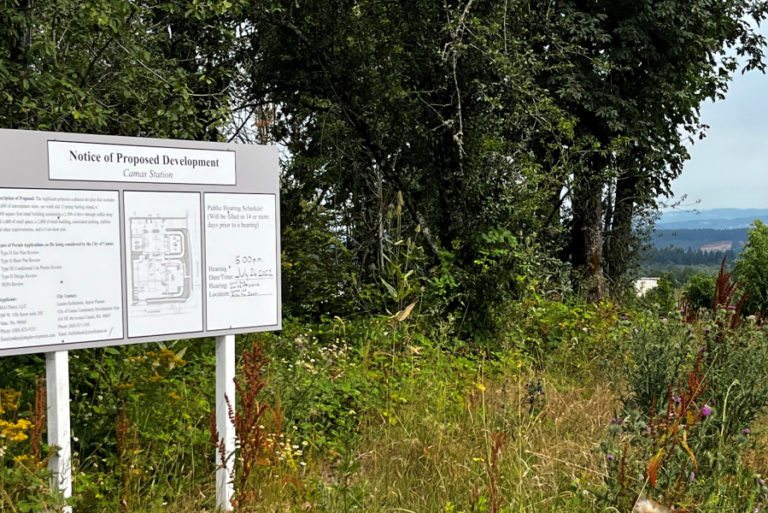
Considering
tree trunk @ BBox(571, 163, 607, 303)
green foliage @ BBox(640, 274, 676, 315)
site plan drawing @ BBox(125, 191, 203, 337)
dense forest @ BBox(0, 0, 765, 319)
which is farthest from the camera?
green foliage @ BBox(640, 274, 676, 315)

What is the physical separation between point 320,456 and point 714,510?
2.44 m

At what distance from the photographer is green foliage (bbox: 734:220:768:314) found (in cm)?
1336

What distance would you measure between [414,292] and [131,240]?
13.0 ft

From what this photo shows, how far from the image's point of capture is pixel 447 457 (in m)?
4.67

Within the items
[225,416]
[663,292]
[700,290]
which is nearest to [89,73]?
[225,416]

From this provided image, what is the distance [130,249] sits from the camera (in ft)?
13.2

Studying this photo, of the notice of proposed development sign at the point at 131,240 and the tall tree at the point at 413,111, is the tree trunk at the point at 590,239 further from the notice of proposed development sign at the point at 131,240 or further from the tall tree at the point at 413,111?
the notice of proposed development sign at the point at 131,240

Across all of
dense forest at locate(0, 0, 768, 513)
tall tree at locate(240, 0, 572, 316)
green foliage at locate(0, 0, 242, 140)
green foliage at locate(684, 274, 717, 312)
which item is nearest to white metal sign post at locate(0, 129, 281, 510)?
dense forest at locate(0, 0, 768, 513)

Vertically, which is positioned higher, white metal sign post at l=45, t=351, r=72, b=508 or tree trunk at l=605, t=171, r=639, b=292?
tree trunk at l=605, t=171, r=639, b=292

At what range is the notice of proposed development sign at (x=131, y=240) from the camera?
3.71 m

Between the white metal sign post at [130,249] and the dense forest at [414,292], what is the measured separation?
0.96 ft

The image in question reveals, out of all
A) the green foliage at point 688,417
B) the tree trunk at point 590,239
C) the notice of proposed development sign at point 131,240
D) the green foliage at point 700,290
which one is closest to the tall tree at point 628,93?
the tree trunk at point 590,239

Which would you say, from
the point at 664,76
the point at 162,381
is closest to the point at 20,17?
the point at 162,381

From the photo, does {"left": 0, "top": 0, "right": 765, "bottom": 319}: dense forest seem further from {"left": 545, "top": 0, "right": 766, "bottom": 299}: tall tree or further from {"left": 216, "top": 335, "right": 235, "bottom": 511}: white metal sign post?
{"left": 216, "top": 335, "right": 235, "bottom": 511}: white metal sign post
